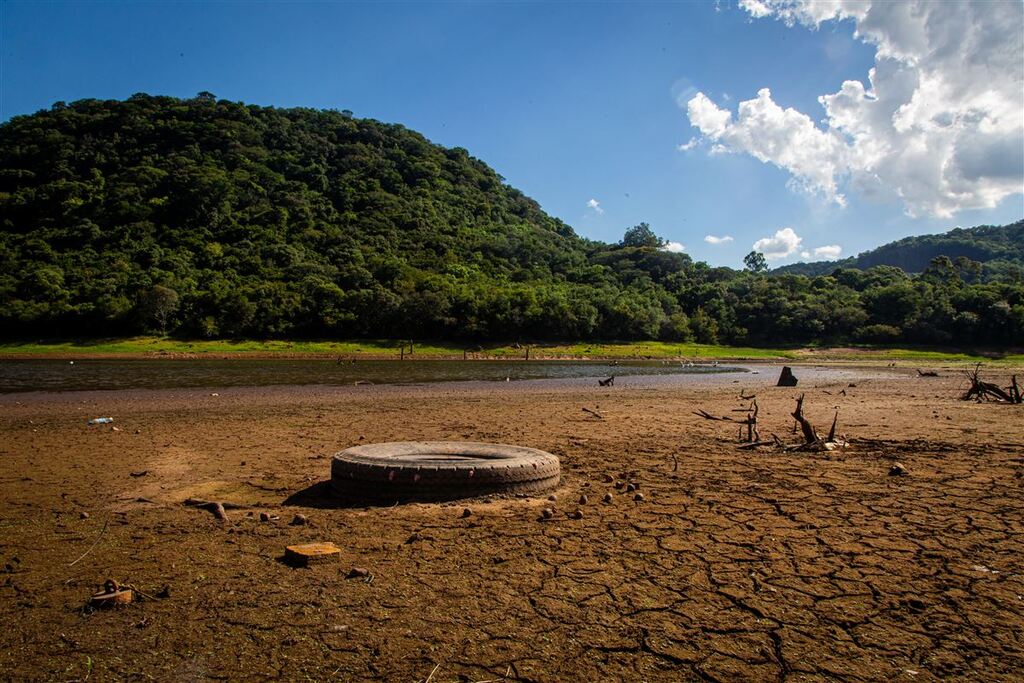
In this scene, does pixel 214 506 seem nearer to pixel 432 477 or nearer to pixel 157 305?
pixel 432 477

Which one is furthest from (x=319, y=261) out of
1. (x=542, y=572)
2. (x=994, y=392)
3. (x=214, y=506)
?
(x=542, y=572)

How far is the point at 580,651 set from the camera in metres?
3.62

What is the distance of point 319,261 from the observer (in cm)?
8588

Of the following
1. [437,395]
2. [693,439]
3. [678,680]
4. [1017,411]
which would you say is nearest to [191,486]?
[678,680]

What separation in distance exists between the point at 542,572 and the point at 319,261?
87.3 metres

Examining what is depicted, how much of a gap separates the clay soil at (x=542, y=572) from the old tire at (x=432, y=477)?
29cm

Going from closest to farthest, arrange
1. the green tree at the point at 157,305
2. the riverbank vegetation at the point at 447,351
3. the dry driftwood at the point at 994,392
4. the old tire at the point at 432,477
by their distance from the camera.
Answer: the old tire at the point at 432,477 < the dry driftwood at the point at 994,392 < the riverbank vegetation at the point at 447,351 < the green tree at the point at 157,305

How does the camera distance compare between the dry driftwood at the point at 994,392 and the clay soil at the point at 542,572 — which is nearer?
the clay soil at the point at 542,572

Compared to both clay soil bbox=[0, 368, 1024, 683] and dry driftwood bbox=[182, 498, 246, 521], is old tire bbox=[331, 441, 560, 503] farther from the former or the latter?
dry driftwood bbox=[182, 498, 246, 521]

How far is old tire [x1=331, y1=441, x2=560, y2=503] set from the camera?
23.1ft

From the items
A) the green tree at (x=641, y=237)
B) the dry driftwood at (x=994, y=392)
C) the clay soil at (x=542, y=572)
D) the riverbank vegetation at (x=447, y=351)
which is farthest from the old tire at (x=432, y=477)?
the green tree at (x=641, y=237)

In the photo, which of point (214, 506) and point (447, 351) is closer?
point (214, 506)

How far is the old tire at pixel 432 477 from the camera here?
7.04m

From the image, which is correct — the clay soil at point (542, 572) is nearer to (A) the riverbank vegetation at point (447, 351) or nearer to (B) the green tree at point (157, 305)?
(A) the riverbank vegetation at point (447, 351)
